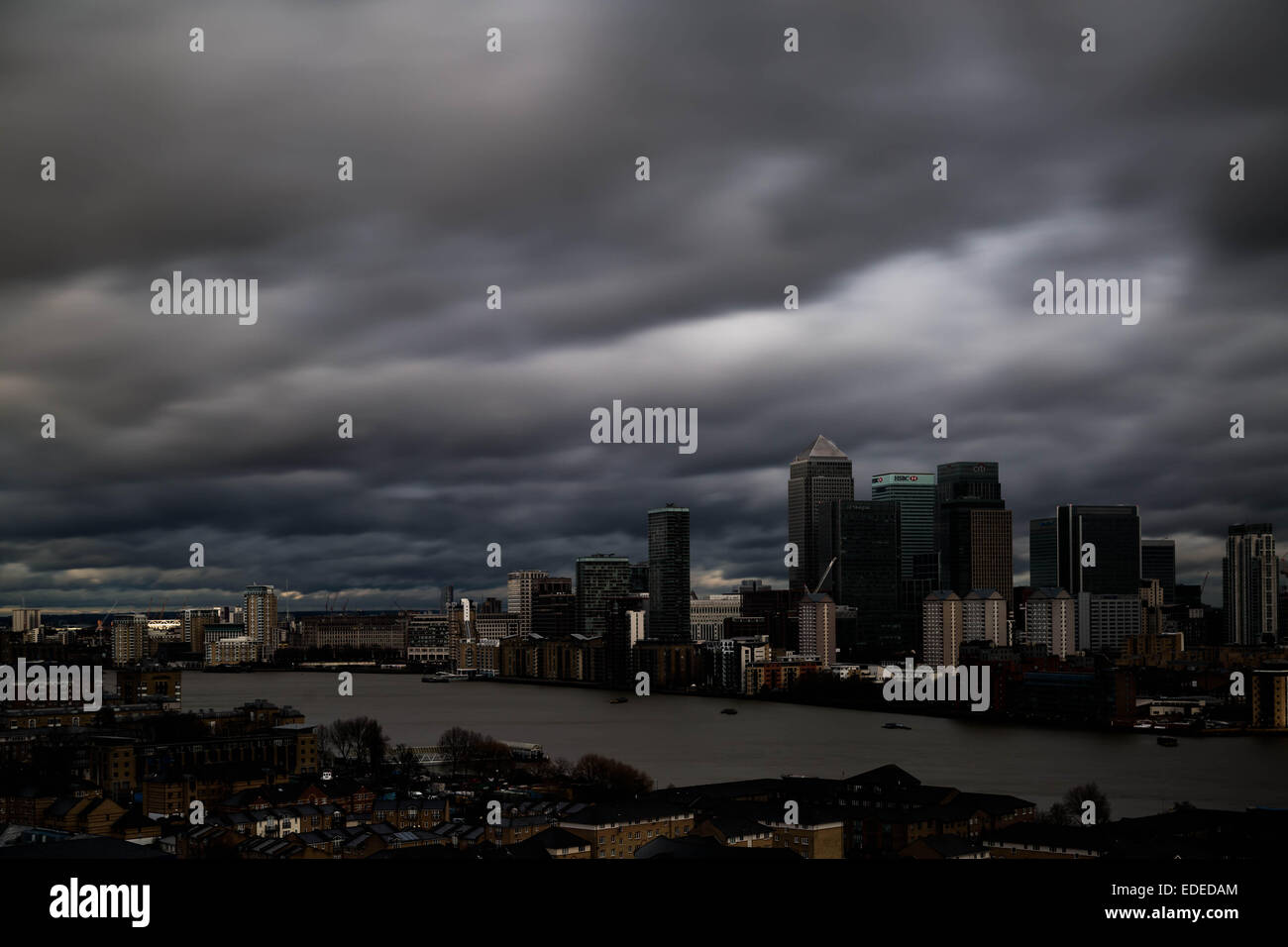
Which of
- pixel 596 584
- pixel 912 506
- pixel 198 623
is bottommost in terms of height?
pixel 198 623

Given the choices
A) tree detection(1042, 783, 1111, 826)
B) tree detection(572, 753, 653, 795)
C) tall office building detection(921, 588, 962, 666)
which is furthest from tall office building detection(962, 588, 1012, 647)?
tree detection(572, 753, 653, 795)

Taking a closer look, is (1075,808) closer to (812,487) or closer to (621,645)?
(621,645)

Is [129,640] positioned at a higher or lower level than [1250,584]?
lower

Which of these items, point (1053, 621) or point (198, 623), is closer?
point (1053, 621)

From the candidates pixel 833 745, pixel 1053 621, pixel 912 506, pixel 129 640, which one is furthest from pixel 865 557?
pixel 129 640

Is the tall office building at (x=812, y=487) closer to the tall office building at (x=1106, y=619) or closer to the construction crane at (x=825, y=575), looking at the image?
the construction crane at (x=825, y=575)
